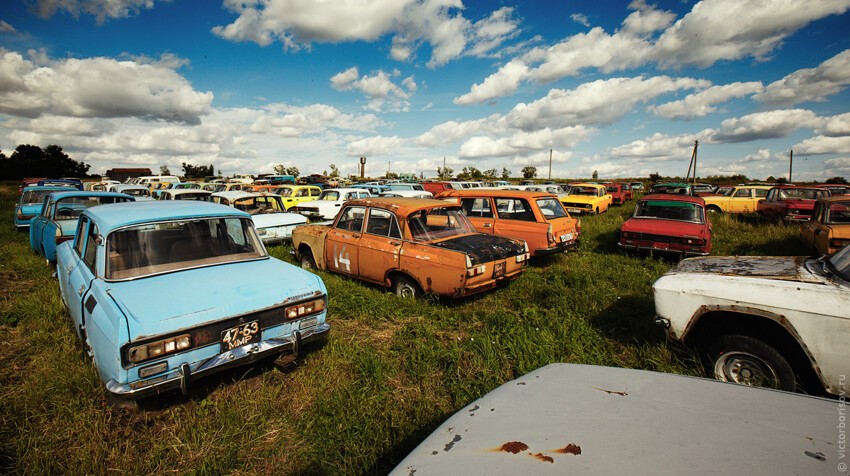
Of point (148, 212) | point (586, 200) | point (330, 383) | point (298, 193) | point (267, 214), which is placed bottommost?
point (330, 383)

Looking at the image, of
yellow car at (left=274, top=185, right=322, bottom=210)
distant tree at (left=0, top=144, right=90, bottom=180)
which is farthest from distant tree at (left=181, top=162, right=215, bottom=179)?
yellow car at (left=274, top=185, right=322, bottom=210)

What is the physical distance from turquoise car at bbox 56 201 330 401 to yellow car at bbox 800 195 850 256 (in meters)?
8.88

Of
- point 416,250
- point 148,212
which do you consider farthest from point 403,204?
point 148,212

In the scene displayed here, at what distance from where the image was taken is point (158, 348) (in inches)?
104

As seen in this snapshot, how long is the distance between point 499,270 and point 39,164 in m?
77.1

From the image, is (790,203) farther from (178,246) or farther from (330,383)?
(178,246)

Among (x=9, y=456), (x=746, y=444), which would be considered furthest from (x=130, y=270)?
(x=746, y=444)

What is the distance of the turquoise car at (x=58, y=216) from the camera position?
22.3ft

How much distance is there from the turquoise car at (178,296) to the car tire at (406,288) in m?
2.01

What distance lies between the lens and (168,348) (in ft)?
8.79

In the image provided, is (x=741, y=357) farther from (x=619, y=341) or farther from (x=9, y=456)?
(x=9, y=456)

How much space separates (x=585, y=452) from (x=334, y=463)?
6.33ft

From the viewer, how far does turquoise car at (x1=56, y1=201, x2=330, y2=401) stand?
2.63 m

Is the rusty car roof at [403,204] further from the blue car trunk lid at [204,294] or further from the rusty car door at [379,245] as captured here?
the blue car trunk lid at [204,294]
